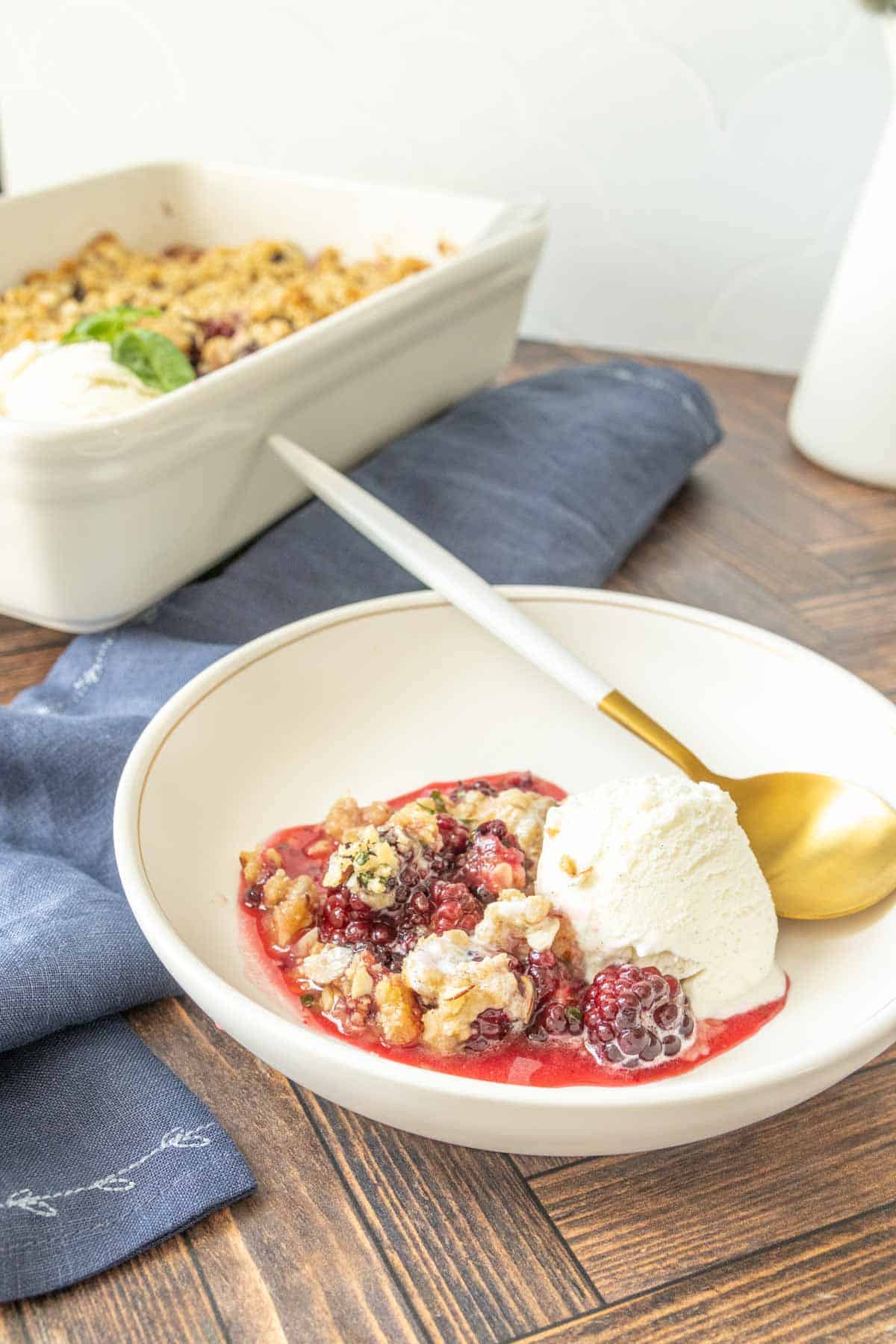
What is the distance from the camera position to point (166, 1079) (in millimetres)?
719

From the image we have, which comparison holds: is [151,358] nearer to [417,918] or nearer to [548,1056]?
[417,918]

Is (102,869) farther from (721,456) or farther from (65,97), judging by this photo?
(65,97)

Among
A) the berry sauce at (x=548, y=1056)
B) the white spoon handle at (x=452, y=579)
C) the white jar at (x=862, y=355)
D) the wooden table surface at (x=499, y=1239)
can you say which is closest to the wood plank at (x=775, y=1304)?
the wooden table surface at (x=499, y=1239)

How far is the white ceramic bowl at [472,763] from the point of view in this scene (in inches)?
23.2

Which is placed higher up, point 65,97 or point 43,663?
point 65,97

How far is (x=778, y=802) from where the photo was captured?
88 centimetres

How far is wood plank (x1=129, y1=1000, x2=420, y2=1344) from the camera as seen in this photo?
0.60 meters

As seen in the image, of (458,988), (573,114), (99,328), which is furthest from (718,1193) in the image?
(573,114)

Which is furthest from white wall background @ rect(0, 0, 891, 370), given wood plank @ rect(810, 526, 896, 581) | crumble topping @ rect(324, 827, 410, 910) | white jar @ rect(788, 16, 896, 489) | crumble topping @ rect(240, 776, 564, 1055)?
crumble topping @ rect(324, 827, 410, 910)

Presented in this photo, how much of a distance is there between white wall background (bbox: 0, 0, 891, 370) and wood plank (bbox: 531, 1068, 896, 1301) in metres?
1.43

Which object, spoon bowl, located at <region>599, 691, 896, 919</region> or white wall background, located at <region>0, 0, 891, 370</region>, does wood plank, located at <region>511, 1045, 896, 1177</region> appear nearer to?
spoon bowl, located at <region>599, 691, 896, 919</region>

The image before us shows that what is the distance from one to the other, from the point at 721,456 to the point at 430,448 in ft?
1.44

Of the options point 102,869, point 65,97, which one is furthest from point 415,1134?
point 65,97

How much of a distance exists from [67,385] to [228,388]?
0.15 m
